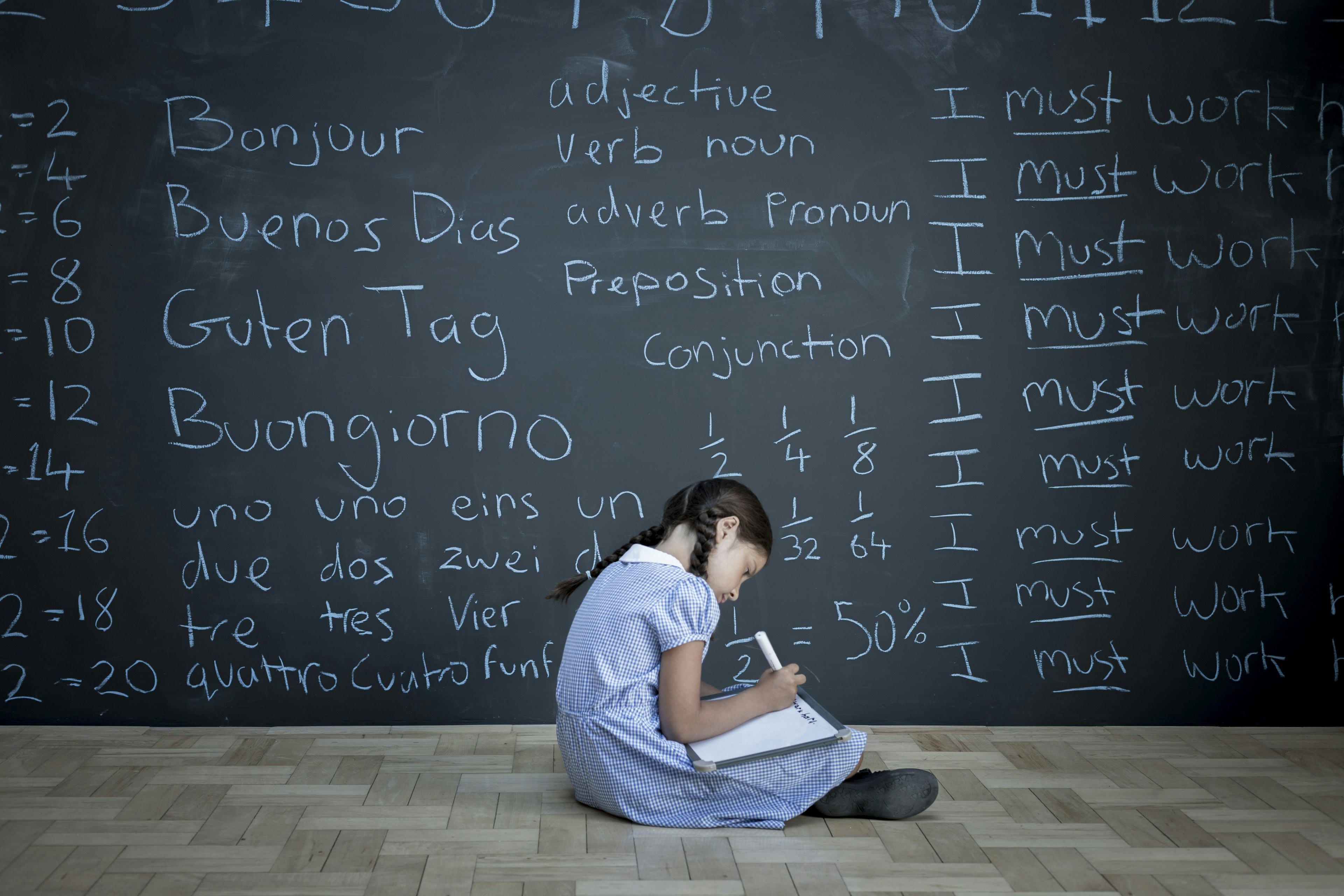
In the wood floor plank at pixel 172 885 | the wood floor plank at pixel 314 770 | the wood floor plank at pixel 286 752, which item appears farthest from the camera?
the wood floor plank at pixel 286 752

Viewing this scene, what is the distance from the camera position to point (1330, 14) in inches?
118

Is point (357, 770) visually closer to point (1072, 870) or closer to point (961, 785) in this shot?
point (961, 785)

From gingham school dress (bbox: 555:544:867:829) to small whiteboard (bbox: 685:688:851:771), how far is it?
0.03 meters

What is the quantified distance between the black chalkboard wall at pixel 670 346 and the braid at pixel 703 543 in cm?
78

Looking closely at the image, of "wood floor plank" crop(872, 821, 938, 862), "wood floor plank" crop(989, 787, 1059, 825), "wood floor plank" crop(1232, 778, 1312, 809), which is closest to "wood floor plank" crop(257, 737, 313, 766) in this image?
"wood floor plank" crop(872, 821, 938, 862)

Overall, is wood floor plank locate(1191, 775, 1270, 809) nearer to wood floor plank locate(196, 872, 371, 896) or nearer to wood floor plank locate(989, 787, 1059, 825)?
wood floor plank locate(989, 787, 1059, 825)

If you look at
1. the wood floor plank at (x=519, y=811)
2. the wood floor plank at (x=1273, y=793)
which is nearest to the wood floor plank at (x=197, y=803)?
the wood floor plank at (x=519, y=811)

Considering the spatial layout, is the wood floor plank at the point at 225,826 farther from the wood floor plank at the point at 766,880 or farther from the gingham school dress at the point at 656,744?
→ the wood floor plank at the point at 766,880

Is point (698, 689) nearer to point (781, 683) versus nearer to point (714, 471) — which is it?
point (781, 683)

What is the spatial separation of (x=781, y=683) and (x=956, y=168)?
1.65m

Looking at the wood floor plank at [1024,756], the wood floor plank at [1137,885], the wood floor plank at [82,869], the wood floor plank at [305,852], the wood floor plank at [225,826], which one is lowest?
the wood floor plank at [1024,756]

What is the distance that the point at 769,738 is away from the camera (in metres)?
2.13

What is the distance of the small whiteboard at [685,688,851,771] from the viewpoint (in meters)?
2.09

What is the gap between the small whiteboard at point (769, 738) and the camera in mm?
2094
